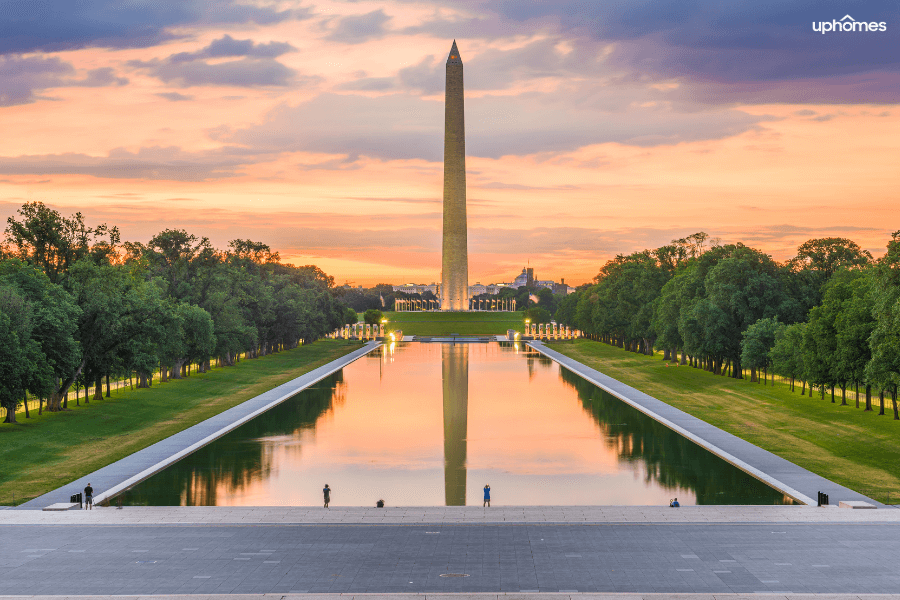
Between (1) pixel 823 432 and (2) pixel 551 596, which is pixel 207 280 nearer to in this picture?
(1) pixel 823 432

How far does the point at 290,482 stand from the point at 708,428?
1886 cm

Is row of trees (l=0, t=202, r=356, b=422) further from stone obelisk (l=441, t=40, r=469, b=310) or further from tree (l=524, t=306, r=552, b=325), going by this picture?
tree (l=524, t=306, r=552, b=325)

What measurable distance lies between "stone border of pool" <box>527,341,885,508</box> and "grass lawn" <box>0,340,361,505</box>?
21998 millimetres

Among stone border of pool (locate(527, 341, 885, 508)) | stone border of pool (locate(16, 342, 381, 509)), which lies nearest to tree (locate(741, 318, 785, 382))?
stone border of pool (locate(527, 341, 885, 508))

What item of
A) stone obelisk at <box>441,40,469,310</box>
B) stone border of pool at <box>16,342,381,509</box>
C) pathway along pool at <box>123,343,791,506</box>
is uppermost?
stone obelisk at <box>441,40,469,310</box>

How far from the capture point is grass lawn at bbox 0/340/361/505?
92.2 ft

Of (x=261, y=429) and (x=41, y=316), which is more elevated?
(x=41, y=316)

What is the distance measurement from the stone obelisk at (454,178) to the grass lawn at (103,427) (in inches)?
2243

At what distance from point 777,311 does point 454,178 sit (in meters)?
63.2

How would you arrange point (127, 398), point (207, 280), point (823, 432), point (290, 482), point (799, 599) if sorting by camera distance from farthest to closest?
point (207, 280), point (127, 398), point (823, 432), point (290, 482), point (799, 599)

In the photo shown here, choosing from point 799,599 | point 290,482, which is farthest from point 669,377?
point 799,599

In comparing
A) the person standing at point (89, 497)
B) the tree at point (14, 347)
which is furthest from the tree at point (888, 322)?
the tree at point (14, 347)

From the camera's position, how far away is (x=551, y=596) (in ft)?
53.3

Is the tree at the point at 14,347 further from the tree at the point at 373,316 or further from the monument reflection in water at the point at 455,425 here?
the tree at the point at 373,316
